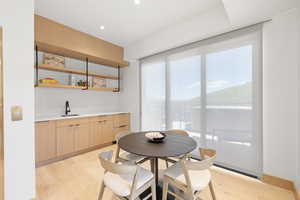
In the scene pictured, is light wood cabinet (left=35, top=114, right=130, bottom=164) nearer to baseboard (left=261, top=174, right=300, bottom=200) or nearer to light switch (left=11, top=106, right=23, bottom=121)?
light switch (left=11, top=106, right=23, bottom=121)

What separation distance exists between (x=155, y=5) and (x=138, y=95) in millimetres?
2229

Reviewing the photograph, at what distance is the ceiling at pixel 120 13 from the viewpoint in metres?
2.11

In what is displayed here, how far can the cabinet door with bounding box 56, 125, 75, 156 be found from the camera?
8.73ft

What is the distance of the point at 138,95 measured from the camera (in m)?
3.79

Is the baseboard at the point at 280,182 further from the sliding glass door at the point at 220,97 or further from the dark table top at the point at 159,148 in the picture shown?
the dark table top at the point at 159,148

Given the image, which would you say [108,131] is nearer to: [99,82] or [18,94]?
[99,82]

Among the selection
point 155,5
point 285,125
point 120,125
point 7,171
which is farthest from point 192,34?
point 7,171

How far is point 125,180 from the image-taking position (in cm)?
129

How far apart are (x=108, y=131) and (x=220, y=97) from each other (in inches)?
112

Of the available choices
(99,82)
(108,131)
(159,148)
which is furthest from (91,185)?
(99,82)

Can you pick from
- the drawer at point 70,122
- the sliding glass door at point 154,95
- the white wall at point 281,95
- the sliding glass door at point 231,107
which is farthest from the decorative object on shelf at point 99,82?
the white wall at point 281,95

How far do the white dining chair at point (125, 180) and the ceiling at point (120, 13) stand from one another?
7.74ft

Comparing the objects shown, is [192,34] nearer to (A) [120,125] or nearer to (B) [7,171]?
(A) [120,125]

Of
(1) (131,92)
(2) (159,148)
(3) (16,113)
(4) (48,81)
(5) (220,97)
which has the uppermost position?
(4) (48,81)
